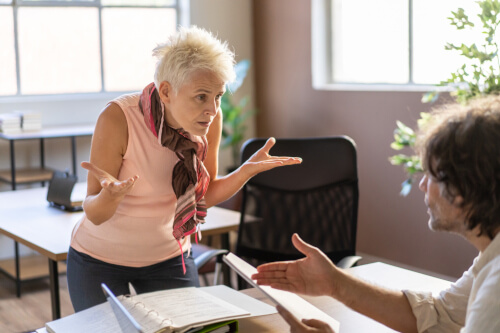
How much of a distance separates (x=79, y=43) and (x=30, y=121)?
0.86m

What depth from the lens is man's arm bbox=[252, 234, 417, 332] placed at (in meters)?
1.60

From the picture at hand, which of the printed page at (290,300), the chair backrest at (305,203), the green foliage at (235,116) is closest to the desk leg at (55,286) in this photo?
the chair backrest at (305,203)

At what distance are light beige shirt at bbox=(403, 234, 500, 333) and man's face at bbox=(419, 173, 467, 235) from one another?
0.07 meters

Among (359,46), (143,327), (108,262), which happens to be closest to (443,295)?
(143,327)

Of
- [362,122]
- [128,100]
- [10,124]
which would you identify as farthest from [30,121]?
[128,100]

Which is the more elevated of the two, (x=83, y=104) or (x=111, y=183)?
(x=83, y=104)

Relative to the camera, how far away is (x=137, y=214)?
6.63ft

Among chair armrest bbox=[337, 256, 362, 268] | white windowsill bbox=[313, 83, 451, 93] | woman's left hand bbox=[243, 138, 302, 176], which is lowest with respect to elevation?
chair armrest bbox=[337, 256, 362, 268]

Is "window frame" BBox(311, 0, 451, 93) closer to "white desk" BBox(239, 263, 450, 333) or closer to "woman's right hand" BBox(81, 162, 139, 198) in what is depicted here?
"white desk" BBox(239, 263, 450, 333)

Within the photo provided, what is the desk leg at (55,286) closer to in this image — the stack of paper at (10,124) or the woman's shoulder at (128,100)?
the woman's shoulder at (128,100)

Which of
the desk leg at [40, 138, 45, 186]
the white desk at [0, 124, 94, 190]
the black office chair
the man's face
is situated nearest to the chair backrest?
the black office chair

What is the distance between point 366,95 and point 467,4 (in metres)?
0.96

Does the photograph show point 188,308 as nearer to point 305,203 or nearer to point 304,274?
point 304,274

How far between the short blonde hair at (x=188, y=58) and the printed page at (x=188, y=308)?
60 cm
